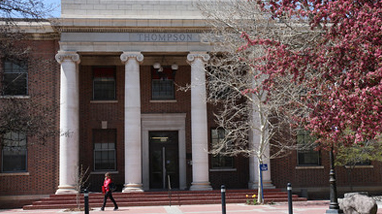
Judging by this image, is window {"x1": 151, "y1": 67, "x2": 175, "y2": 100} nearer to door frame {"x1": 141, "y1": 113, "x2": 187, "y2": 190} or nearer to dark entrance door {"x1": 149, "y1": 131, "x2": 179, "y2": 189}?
door frame {"x1": 141, "y1": 113, "x2": 187, "y2": 190}

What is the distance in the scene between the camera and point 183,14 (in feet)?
82.8

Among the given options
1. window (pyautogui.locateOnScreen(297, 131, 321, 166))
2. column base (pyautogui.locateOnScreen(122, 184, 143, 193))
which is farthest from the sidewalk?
window (pyautogui.locateOnScreen(297, 131, 321, 166))

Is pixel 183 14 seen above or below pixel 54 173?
above

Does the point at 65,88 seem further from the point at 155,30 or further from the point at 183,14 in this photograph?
the point at 183,14

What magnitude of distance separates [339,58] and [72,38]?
16.8 metres

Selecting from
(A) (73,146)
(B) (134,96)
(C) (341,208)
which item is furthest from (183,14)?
(C) (341,208)

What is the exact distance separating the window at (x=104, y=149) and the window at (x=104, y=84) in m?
1.98

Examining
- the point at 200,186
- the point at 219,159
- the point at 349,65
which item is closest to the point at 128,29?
the point at 200,186

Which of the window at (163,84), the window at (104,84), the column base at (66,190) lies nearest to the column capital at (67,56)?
the window at (104,84)

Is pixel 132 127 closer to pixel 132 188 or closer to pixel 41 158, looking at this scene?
pixel 132 188

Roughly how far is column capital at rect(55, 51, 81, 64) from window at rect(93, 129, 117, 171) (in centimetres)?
528

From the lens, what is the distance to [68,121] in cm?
2323

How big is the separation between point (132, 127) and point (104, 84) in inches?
209

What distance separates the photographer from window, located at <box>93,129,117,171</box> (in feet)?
88.3
